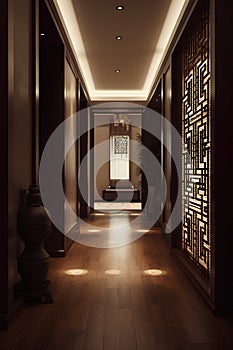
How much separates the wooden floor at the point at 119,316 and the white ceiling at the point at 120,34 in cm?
299

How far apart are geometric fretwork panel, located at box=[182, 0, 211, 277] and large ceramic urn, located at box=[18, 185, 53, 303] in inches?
56.1

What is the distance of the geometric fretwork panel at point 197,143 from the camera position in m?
4.05

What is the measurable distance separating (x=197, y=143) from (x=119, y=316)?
81.3 inches

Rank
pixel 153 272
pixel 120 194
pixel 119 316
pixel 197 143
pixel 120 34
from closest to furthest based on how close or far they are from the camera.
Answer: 1. pixel 119 316
2. pixel 197 143
3. pixel 153 272
4. pixel 120 34
5. pixel 120 194

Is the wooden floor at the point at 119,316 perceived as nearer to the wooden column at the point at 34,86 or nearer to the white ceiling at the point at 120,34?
the wooden column at the point at 34,86

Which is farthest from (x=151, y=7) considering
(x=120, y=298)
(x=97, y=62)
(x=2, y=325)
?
(x=2, y=325)

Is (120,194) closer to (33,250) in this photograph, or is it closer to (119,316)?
(33,250)

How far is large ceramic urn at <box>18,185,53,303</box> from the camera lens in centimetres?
338

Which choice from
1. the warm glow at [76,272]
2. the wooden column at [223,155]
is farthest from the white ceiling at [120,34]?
the warm glow at [76,272]

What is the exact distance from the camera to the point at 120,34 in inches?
249

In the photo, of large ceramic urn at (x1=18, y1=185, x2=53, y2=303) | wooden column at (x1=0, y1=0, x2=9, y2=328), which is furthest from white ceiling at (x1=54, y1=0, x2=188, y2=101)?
large ceramic urn at (x1=18, y1=185, x2=53, y2=303)

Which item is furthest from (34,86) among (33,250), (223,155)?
(223,155)

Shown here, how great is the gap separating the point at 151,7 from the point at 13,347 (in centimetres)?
416

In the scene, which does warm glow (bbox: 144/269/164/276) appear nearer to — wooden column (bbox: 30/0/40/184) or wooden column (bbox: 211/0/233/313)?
wooden column (bbox: 211/0/233/313)
